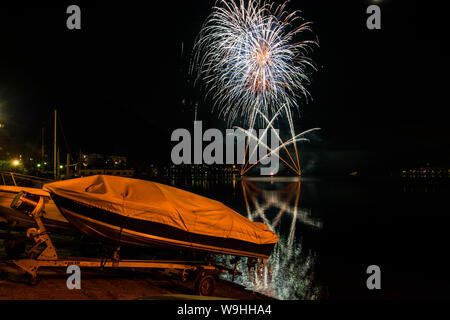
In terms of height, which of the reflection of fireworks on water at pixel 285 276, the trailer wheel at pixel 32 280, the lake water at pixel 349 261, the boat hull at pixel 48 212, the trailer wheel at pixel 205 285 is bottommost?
the lake water at pixel 349 261

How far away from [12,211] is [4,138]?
28.4 metres

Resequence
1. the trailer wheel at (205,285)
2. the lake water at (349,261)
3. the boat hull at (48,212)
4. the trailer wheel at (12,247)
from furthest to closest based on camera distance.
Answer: the lake water at (349,261)
the boat hull at (48,212)
the trailer wheel at (12,247)
the trailer wheel at (205,285)

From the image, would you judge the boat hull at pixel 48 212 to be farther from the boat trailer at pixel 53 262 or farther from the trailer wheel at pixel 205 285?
the trailer wheel at pixel 205 285

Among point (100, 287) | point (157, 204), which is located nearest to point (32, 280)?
point (100, 287)

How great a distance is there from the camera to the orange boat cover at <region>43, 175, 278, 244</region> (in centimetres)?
597

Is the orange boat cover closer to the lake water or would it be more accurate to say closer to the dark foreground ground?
the dark foreground ground

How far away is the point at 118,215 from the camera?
235 inches

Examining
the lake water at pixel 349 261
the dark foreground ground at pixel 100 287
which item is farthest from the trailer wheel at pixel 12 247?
the lake water at pixel 349 261

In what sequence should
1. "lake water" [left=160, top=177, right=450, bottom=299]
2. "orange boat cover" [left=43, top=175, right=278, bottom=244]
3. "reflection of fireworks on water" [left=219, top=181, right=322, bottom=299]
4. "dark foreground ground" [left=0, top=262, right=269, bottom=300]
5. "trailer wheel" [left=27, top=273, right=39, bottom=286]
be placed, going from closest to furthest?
"dark foreground ground" [left=0, top=262, right=269, bottom=300]
"trailer wheel" [left=27, top=273, right=39, bottom=286]
"orange boat cover" [left=43, top=175, right=278, bottom=244]
"reflection of fireworks on water" [left=219, top=181, right=322, bottom=299]
"lake water" [left=160, top=177, right=450, bottom=299]

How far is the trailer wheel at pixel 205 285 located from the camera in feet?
21.3

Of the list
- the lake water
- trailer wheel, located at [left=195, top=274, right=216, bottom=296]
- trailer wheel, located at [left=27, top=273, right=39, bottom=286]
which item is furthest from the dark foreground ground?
the lake water
